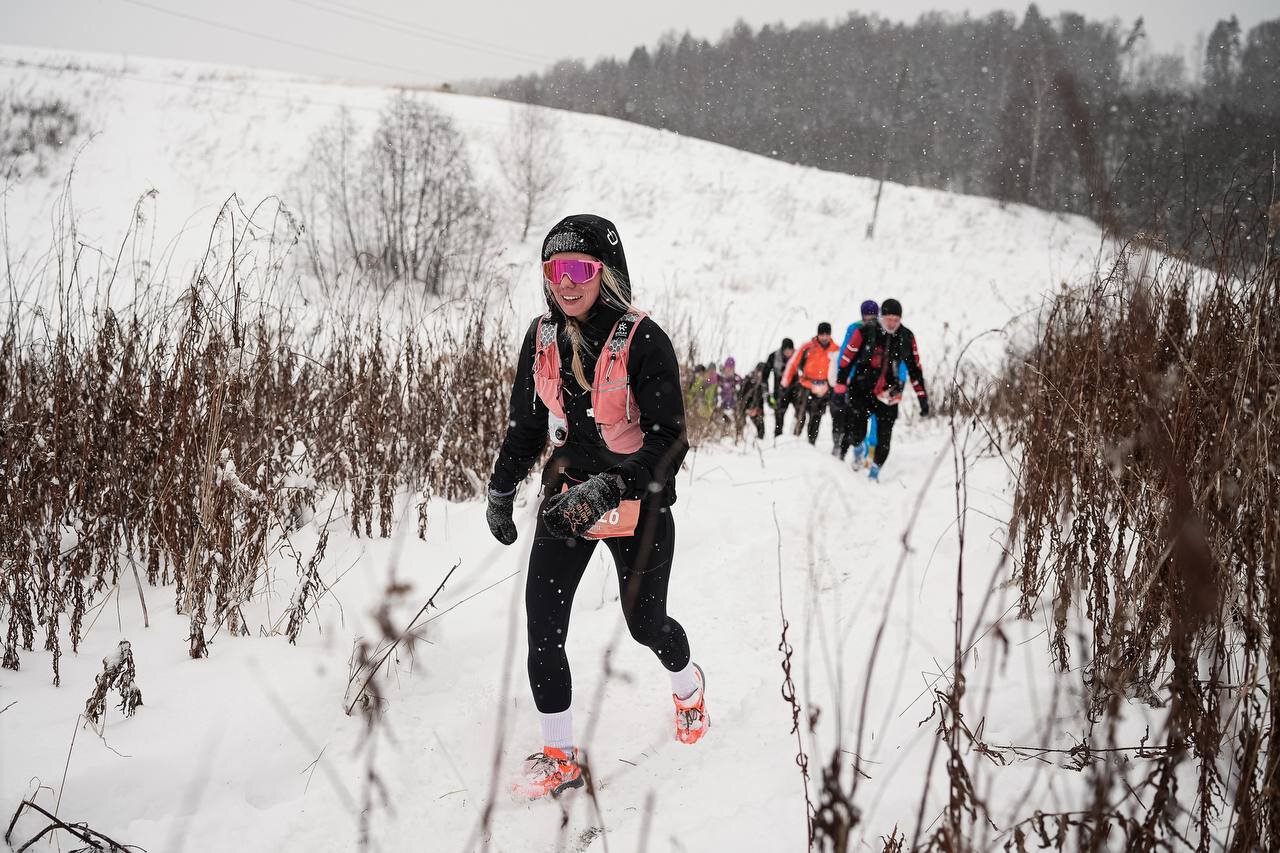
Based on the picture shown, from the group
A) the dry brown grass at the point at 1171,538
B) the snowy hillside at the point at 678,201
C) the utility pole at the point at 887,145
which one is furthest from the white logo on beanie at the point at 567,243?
Answer: the utility pole at the point at 887,145

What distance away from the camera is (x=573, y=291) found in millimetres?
2084

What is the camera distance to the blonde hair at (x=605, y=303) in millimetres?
2117

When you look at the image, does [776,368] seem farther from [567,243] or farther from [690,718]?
[567,243]

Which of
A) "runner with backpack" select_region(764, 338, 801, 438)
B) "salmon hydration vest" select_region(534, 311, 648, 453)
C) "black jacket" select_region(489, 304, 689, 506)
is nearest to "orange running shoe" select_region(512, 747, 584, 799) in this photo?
"black jacket" select_region(489, 304, 689, 506)

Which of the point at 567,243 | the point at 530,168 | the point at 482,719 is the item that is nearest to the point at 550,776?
the point at 482,719

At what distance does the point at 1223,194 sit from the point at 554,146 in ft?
104

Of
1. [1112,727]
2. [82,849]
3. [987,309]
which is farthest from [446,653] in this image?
[987,309]

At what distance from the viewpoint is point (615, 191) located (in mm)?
30281

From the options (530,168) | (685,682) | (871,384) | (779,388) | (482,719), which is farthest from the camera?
(530,168)

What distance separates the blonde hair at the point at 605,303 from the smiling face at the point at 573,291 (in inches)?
1.5

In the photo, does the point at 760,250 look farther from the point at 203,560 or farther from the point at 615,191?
the point at 203,560

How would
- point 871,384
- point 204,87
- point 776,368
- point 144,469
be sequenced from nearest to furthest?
point 144,469 → point 871,384 → point 776,368 → point 204,87

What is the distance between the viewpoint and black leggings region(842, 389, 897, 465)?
6047 millimetres

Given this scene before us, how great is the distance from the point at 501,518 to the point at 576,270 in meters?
0.83
